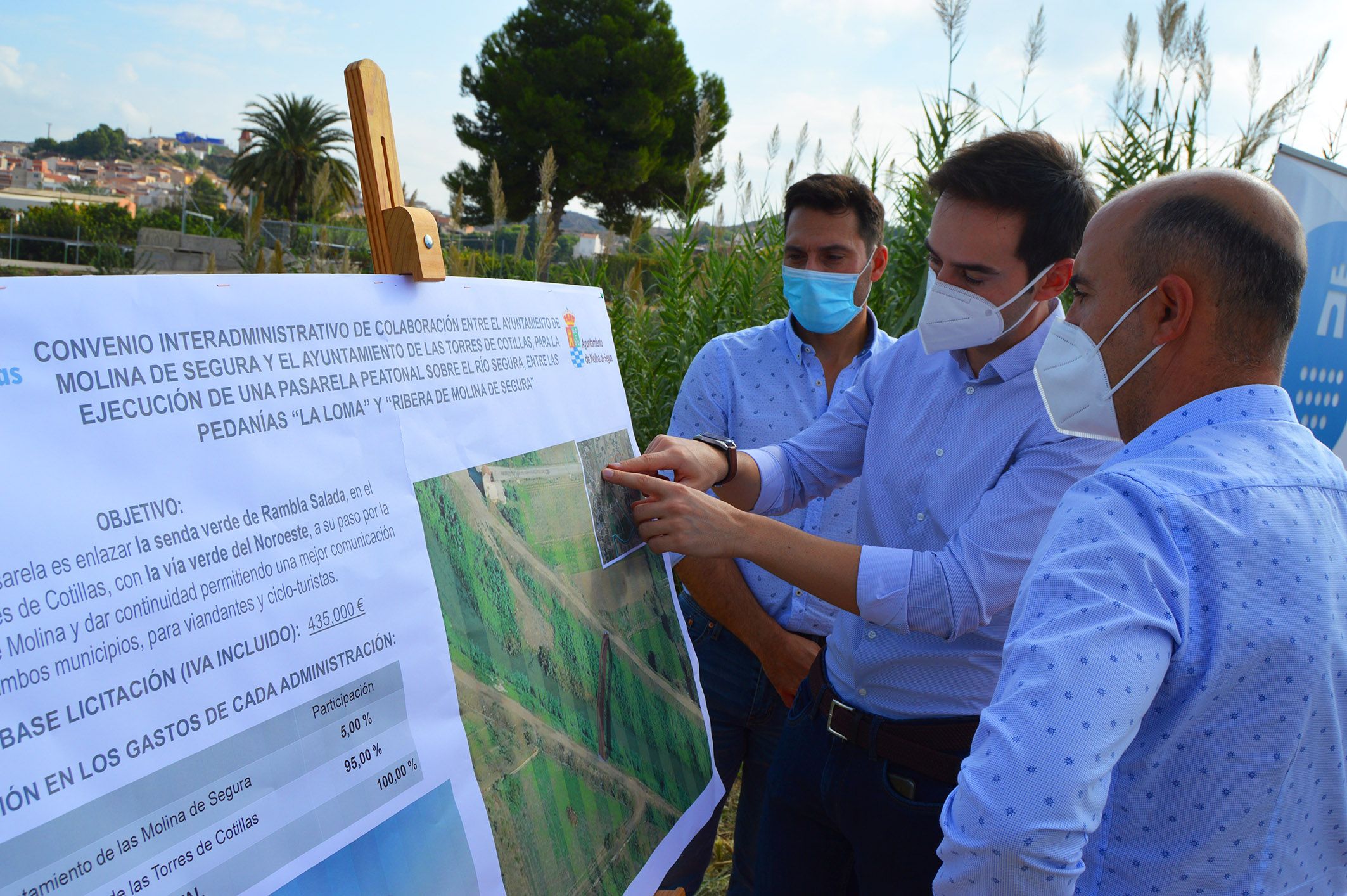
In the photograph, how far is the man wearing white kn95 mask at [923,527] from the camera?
5.49ft

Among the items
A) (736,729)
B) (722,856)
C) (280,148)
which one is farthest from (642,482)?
(280,148)

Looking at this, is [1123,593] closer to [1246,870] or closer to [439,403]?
[1246,870]

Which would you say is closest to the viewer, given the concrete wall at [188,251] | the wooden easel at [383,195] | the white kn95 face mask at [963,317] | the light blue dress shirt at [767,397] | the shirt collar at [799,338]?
the wooden easel at [383,195]

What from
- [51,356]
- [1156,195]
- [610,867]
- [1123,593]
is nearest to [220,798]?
[51,356]

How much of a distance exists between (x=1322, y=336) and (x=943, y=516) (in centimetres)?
287

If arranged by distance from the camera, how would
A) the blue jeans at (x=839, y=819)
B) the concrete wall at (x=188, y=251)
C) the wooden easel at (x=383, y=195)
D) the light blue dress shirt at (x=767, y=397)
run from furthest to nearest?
the concrete wall at (x=188, y=251) < the light blue dress shirt at (x=767, y=397) < the blue jeans at (x=839, y=819) < the wooden easel at (x=383, y=195)

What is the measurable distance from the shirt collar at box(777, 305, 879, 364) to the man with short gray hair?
146cm

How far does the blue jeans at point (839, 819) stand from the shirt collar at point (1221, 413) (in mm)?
902

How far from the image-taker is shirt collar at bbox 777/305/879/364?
8.59 feet

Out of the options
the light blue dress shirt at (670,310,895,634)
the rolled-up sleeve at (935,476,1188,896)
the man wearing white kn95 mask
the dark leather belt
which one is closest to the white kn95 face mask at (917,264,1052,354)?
the man wearing white kn95 mask

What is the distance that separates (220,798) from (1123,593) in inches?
39.0

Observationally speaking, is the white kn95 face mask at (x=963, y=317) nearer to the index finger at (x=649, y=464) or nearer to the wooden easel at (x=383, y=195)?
the index finger at (x=649, y=464)

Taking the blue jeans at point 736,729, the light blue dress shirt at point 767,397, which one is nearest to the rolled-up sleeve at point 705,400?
the light blue dress shirt at point 767,397

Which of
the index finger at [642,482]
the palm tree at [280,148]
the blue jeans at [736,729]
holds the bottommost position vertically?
the blue jeans at [736,729]
